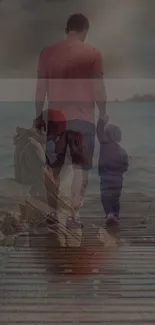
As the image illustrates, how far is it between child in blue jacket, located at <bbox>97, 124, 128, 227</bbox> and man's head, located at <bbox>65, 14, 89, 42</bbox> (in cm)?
35

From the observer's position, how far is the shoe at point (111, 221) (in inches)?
84.9

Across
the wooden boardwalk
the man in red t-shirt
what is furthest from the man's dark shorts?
the wooden boardwalk

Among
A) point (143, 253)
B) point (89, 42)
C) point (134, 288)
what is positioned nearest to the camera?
point (134, 288)

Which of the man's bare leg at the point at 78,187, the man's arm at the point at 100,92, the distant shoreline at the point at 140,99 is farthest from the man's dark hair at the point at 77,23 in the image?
the man's bare leg at the point at 78,187

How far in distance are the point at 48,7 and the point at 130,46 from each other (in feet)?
1.11

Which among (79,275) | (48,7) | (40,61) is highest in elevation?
(48,7)

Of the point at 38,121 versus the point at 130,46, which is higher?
the point at 130,46

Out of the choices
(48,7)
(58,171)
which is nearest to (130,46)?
(48,7)

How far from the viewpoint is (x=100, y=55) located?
218cm

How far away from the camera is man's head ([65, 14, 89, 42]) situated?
2.15m

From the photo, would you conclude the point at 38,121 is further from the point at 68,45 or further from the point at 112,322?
the point at 112,322

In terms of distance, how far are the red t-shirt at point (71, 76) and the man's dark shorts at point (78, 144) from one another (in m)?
0.03

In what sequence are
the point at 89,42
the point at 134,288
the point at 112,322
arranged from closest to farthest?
the point at 112,322, the point at 134,288, the point at 89,42

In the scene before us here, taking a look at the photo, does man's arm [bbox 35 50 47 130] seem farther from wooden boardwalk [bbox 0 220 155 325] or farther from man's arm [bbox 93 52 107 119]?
wooden boardwalk [bbox 0 220 155 325]
